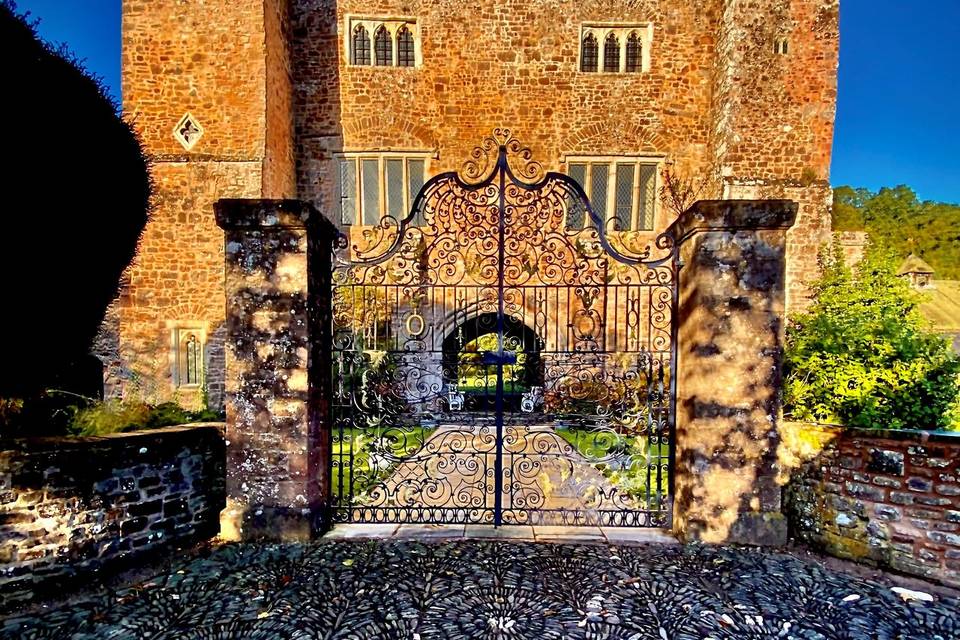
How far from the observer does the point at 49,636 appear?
2.52m

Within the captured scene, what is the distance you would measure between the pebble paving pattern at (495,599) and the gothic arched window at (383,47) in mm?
10186

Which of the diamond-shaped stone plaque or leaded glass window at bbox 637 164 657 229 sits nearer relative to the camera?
the diamond-shaped stone plaque

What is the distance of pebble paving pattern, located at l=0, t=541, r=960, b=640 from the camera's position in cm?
255

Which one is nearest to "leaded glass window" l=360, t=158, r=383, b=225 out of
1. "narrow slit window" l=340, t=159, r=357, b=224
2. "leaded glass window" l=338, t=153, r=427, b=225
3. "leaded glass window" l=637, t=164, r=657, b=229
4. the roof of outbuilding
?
"leaded glass window" l=338, t=153, r=427, b=225

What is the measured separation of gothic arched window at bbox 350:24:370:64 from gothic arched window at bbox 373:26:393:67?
0.19 meters

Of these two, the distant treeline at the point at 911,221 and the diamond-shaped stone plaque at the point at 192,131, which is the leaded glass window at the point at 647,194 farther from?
the distant treeline at the point at 911,221

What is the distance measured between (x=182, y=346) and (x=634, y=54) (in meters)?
11.9

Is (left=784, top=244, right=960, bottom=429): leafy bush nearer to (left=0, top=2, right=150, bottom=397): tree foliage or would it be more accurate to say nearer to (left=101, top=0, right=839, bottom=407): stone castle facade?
(left=101, top=0, right=839, bottom=407): stone castle facade

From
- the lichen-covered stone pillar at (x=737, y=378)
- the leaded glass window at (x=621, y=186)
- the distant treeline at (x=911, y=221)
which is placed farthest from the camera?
the distant treeline at (x=911, y=221)

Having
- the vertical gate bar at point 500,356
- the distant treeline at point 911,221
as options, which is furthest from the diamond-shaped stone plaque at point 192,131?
the distant treeline at point 911,221

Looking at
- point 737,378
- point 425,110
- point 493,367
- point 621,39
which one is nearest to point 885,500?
point 737,378

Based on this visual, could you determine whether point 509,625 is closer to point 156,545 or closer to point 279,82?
point 156,545

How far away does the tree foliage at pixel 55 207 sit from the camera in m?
3.08

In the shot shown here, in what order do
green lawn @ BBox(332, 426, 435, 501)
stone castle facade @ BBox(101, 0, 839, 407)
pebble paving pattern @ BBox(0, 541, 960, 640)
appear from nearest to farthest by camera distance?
pebble paving pattern @ BBox(0, 541, 960, 640)
green lawn @ BBox(332, 426, 435, 501)
stone castle facade @ BBox(101, 0, 839, 407)
